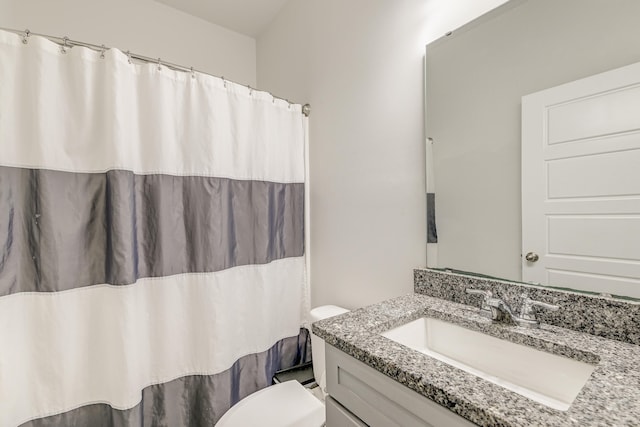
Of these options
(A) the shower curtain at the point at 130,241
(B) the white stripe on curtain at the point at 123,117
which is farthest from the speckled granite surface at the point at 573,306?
(B) the white stripe on curtain at the point at 123,117

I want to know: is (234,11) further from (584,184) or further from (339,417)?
(339,417)

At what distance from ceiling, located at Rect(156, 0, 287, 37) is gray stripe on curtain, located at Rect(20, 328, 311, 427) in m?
2.17

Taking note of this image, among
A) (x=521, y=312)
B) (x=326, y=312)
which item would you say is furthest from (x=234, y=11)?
(x=521, y=312)

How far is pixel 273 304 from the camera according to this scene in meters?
1.50

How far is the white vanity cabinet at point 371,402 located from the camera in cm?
54

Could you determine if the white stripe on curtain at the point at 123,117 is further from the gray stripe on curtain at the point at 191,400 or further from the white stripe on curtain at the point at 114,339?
the gray stripe on curtain at the point at 191,400

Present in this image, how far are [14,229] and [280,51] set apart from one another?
1757mm

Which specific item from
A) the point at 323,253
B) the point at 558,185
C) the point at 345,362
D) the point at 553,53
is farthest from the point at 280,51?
the point at 345,362

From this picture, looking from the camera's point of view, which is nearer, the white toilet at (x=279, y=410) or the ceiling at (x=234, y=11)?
the white toilet at (x=279, y=410)

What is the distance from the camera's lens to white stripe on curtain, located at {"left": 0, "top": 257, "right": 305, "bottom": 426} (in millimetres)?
943

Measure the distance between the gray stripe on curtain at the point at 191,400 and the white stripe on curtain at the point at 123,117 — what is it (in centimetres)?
92

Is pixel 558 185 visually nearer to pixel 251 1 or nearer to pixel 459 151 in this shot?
pixel 459 151

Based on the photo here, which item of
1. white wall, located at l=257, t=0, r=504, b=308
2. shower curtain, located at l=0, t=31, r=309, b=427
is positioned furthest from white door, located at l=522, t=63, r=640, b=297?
shower curtain, located at l=0, t=31, r=309, b=427

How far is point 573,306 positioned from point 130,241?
4.82 feet
